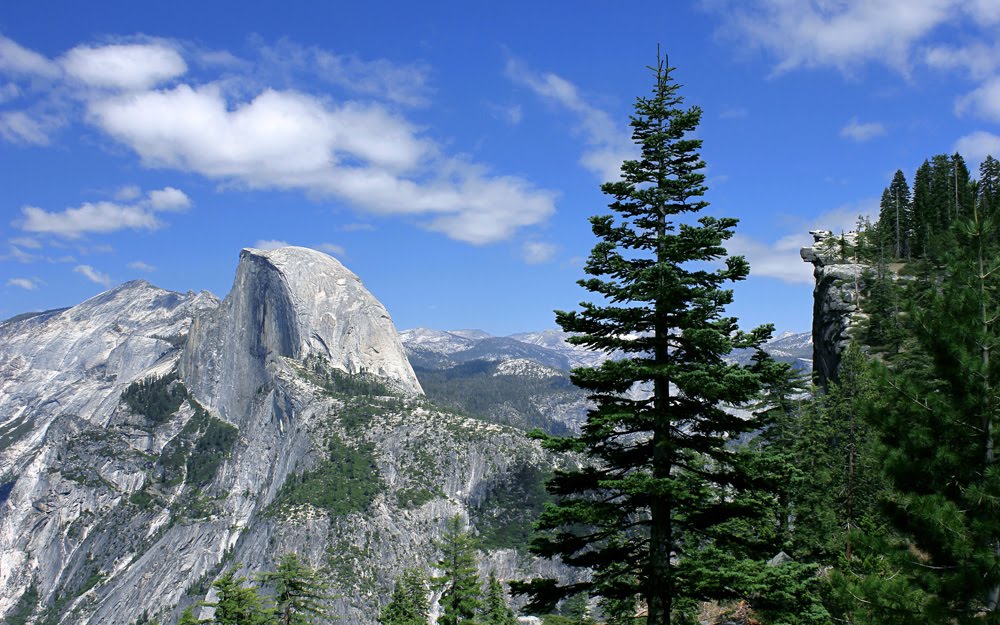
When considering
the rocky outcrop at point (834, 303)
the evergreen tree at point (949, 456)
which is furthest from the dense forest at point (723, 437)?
the rocky outcrop at point (834, 303)

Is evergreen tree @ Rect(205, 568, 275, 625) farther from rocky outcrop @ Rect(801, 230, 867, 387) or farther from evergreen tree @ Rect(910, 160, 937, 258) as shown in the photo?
evergreen tree @ Rect(910, 160, 937, 258)

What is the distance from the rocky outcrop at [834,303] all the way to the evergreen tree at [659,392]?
75.8 meters

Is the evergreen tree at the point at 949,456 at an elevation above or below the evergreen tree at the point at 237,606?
above

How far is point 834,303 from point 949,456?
88433mm

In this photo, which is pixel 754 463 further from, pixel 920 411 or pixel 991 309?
pixel 991 309

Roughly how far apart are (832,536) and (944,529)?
27.6 meters

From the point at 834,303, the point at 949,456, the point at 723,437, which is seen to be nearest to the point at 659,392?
the point at 723,437

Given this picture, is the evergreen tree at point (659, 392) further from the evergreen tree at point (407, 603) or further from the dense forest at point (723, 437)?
the evergreen tree at point (407, 603)

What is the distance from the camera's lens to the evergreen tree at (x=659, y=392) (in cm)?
1388

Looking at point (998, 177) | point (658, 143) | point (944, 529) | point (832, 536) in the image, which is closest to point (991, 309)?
point (944, 529)

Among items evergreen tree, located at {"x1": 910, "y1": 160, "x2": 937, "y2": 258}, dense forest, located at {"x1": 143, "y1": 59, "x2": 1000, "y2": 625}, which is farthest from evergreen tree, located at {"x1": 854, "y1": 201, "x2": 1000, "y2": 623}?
evergreen tree, located at {"x1": 910, "y1": 160, "x2": 937, "y2": 258}

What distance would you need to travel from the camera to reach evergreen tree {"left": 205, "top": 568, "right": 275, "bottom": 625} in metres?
39.6

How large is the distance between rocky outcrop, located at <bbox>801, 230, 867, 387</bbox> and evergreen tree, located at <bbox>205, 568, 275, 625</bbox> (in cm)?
6950

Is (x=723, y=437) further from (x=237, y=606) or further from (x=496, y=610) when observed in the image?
(x=496, y=610)
